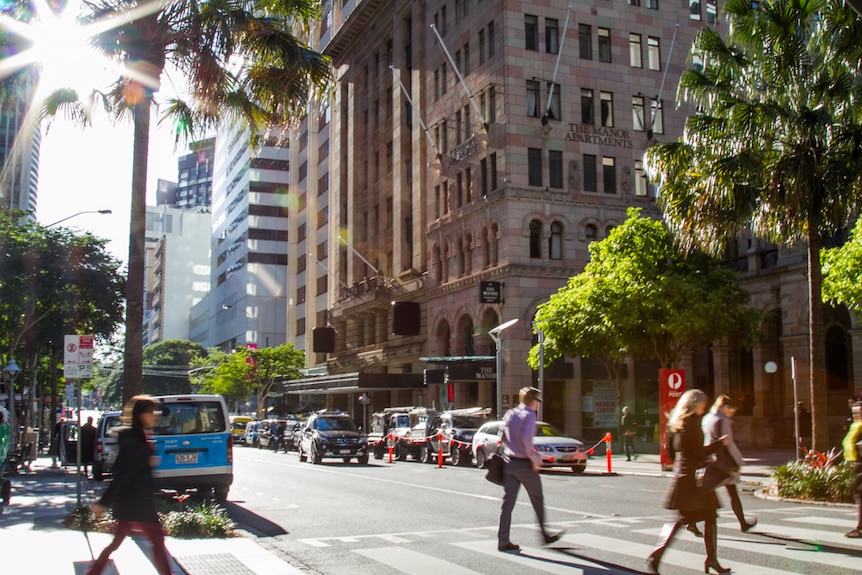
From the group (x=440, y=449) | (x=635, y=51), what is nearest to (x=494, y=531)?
(x=440, y=449)

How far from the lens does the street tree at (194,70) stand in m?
14.2

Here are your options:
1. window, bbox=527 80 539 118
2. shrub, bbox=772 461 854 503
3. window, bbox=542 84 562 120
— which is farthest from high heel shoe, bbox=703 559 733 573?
window, bbox=542 84 562 120

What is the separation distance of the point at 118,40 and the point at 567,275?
99.8ft

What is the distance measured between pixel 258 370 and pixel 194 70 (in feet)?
198

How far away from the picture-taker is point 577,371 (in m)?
43.1

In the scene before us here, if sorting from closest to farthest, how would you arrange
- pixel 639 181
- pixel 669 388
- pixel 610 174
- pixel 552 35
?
pixel 669 388
pixel 552 35
pixel 610 174
pixel 639 181

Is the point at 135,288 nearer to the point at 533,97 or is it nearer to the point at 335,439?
the point at 335,439

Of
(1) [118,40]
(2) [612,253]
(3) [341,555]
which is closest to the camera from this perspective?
(3) [341,555]

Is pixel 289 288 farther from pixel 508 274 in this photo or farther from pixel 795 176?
pixel 795 176

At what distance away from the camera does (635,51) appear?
4581 centimetres

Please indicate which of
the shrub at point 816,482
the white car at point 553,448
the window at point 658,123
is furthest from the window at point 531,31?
the shrub at point 816,482

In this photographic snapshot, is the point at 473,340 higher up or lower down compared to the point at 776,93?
lower down

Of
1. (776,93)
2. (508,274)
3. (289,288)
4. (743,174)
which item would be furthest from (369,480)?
(289,288)

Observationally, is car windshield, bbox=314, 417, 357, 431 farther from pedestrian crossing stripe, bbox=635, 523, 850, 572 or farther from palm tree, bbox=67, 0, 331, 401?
pedestrian crossing stripe, bbox=635, 523, 850, 572
